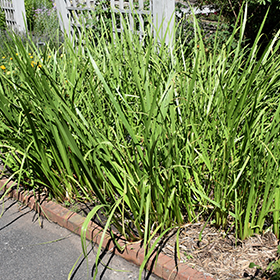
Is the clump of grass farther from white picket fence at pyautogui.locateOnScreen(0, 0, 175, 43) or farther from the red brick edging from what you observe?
white picket fence at pyautogui.locateOnScreen(0, 0, 175, 43)

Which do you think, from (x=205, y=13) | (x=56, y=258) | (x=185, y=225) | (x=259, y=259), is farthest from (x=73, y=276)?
(x=205, y=13)

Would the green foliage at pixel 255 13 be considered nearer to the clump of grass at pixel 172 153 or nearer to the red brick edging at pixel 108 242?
the clump of grass at pixel 172 153

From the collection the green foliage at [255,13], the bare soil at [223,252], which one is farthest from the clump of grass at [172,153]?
the green foliage at [255,13]

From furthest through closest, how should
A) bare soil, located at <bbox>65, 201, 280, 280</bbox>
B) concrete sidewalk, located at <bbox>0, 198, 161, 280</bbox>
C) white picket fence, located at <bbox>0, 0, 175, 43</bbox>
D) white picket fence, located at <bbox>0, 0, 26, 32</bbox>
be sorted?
1. white picket fence, located at <bbox>0, 0, 26, 32</bbox>
2. white picket fence, located at <bbox>0, 0, 175, 43</bbox>
3. concrete sidewalk, located at <bbox>0, 198, 161, 280</bbox>
4. bare soil, located at <bbox>65, 201, 280, 280</bbox>

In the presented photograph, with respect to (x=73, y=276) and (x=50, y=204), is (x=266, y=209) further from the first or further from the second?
(x=50, y=204)

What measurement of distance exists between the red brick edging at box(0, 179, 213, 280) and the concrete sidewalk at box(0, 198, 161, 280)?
5 cm

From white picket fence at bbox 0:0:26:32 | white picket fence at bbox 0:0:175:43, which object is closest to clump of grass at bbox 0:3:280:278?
white picket fence at bbox 0:0:175:43

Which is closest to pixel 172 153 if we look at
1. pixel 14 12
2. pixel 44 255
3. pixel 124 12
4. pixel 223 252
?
pixel 223 252

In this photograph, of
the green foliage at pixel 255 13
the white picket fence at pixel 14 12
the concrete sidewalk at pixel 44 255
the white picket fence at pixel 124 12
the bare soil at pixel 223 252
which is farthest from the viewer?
the white picket fence at pixel 14 12

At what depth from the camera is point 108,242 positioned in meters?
2.28

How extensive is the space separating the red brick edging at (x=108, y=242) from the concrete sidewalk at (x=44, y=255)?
0.16 ft

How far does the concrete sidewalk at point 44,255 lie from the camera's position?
2146 millimetres

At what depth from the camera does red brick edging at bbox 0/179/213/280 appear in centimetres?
195

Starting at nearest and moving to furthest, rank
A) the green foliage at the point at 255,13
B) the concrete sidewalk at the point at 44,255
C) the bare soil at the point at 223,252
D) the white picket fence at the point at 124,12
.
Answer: the bare soil at the point at 223,252 → the concrete sidewalk at the point at 44,255 → the white picket fence at the point at 124,12 → the green foliage at the point at 255,13
